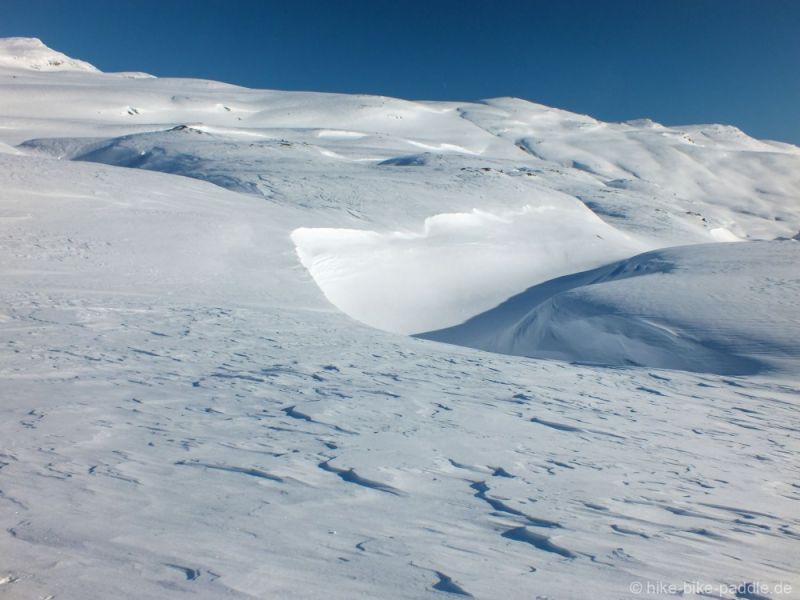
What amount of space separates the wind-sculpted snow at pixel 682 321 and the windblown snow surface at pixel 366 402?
0.04 metres

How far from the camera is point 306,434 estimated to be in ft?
13.2

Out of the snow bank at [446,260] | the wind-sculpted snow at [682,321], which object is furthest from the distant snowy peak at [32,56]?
the wind-sculpted snow at [682,321]

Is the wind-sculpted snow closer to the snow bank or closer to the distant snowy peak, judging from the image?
the snow bank

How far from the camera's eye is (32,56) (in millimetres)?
57125

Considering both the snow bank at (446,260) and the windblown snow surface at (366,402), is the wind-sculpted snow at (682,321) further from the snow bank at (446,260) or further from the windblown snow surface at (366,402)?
the snow bank at (446,260)

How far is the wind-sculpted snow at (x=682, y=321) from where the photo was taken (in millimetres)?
7324

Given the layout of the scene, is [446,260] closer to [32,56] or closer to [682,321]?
[682,321]

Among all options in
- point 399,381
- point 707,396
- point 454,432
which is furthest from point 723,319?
point 454,432

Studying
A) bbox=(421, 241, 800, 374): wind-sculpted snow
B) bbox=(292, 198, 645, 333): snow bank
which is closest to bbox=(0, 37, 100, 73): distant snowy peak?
bbox=(292, 198, 645, 333): snow bank

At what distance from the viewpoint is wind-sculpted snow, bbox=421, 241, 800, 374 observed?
24.0ft

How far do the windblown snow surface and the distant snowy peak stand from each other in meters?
49.3

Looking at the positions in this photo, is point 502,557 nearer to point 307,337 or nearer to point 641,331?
point 307,337

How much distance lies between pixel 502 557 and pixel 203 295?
596 centimetres

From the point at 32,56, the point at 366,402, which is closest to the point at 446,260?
the point at 366,402
